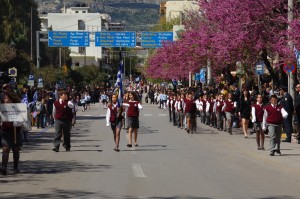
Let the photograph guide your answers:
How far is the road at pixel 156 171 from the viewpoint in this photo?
12867 millimetres

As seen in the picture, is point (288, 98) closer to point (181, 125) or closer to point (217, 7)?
point (217, 7)

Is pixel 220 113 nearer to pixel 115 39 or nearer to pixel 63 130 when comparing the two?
pixel 63 130

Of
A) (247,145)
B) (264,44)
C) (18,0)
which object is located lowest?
(247,145)

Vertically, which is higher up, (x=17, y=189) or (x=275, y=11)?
(x=275, y=11)

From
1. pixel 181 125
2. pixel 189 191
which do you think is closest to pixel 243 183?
pixel 189 191

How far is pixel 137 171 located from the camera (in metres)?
16.2

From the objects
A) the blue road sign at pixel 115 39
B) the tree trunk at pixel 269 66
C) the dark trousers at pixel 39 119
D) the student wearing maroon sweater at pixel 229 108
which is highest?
the blue road sign at pixel 115 39

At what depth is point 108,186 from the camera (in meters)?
13.7

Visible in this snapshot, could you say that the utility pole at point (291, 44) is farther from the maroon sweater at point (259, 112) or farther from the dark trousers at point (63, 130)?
the dark trousers at point (63, 130)

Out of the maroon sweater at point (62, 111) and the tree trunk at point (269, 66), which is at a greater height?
the tree trunk at point (269, 66)

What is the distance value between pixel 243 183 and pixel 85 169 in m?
4.03

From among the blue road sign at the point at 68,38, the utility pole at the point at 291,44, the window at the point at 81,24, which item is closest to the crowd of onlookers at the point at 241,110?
the utility pole at the point at 291,44

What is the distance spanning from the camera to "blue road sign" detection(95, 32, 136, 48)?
70812mm

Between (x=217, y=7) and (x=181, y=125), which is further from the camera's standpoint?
(x=181, y=125)
